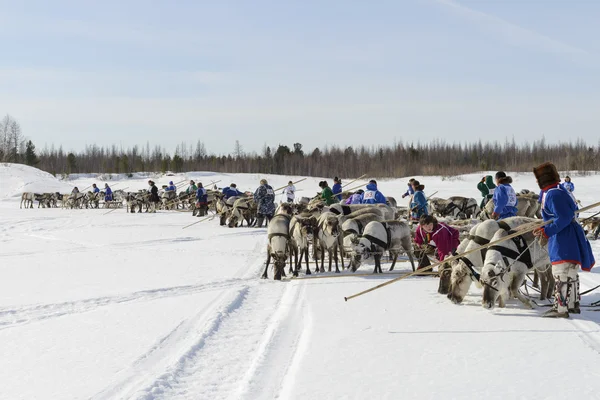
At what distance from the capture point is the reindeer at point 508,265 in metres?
7.02

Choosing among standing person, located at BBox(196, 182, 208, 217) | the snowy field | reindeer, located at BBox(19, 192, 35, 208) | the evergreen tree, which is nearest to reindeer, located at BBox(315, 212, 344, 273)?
the snowy field

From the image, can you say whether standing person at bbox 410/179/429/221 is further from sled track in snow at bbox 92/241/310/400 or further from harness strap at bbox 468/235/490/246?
sled track in snow at bbox 92/241/310/400

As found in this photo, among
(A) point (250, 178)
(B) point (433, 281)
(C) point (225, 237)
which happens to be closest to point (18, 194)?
(A) point (250, 178)

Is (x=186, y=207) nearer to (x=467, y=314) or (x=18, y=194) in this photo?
(x=18, y=194)

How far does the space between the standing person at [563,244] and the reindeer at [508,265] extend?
0.52 m

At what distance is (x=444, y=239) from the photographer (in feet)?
30.9

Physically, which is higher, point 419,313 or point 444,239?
point 444,239

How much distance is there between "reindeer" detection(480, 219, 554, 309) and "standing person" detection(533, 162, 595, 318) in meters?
0.52

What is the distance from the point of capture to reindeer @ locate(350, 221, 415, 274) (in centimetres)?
1071

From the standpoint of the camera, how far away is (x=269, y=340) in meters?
6.02

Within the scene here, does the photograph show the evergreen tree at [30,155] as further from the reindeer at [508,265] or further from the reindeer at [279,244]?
the reindeer at [508,265]

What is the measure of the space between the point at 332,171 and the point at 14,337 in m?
79.2

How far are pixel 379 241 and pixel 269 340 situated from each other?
510cm

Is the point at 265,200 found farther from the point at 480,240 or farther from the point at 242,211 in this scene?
the point at 480,240
